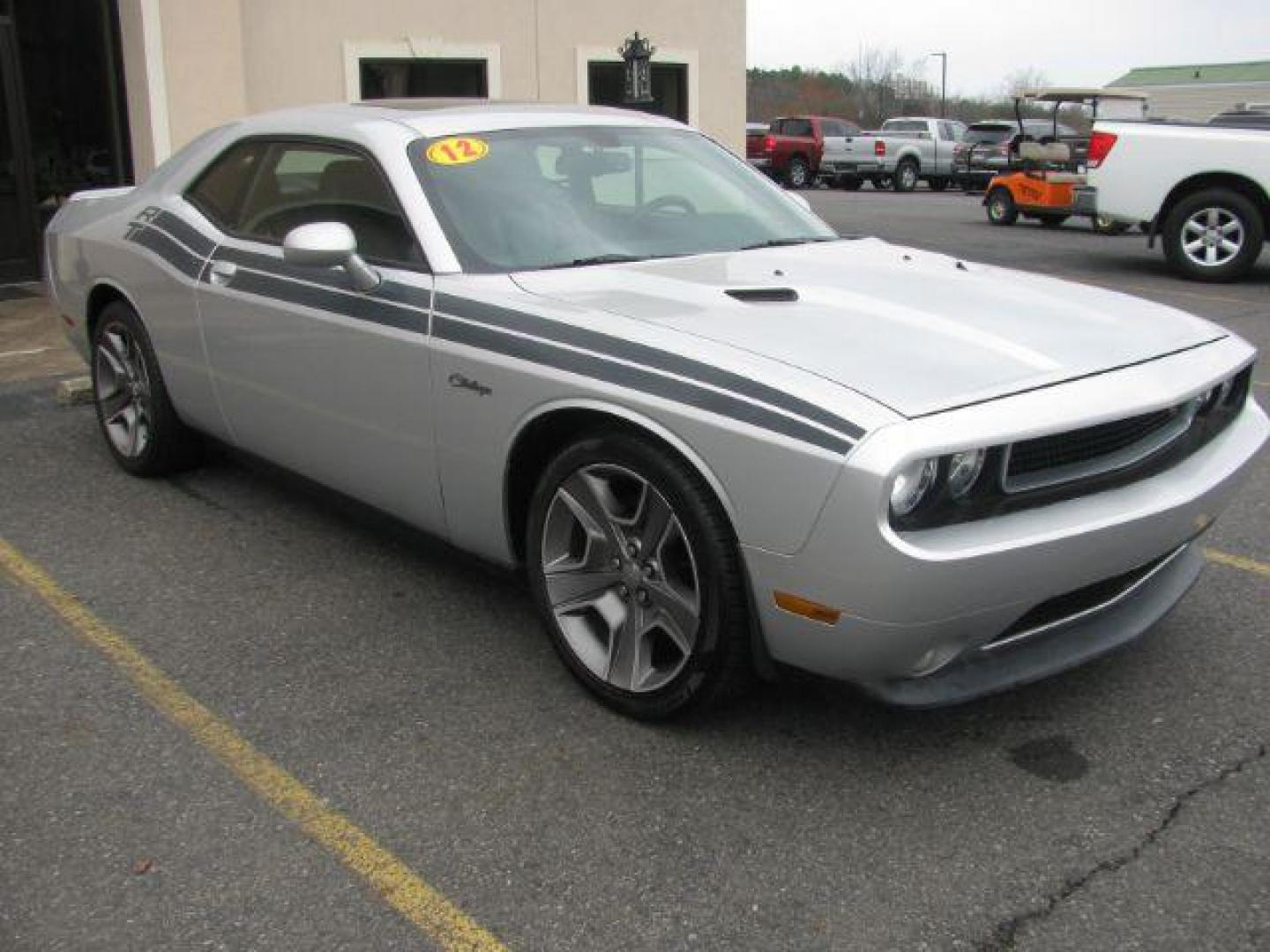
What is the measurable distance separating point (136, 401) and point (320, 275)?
170 cm

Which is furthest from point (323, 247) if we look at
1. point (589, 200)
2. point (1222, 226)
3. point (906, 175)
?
point (906, 175)

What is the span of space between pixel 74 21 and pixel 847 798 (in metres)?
10.6

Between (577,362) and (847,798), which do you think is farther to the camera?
(577,362)

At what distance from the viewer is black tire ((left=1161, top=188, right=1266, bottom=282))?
1095cm

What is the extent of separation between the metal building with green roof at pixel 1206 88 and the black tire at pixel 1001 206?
36.0m

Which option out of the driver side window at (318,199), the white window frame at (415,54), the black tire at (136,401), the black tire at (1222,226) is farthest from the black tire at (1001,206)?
the driver side window at (318,199)

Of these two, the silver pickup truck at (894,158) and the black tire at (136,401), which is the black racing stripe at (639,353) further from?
the silver pickup truck at (894,158)

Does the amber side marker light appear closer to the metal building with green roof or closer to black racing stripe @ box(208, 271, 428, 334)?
black racing stripe @ box(208, 271, 428, 334)

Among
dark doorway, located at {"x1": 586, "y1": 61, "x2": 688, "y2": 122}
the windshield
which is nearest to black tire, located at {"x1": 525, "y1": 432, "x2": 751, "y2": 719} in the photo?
the windshield

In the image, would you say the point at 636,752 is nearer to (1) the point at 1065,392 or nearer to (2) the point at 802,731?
(2) the point at 802,731

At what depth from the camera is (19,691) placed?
11.2ft

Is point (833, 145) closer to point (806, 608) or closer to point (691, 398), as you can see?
point (691, 398)

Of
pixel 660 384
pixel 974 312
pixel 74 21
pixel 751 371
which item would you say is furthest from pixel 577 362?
pixel 74 21

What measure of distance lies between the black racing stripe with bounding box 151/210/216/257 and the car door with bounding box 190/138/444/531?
0.08 metres
